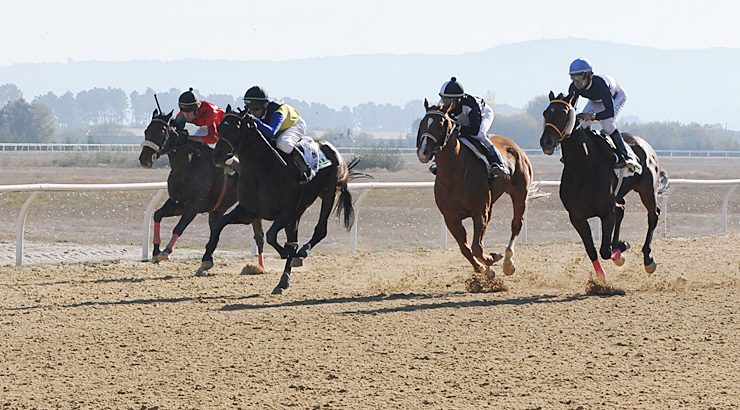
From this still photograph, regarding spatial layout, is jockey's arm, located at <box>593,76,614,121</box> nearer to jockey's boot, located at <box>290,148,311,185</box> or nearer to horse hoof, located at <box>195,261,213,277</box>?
jockey's boot, located at <box>290,148,311,185</box>

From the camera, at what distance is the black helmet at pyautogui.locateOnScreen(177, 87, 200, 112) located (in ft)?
42.6

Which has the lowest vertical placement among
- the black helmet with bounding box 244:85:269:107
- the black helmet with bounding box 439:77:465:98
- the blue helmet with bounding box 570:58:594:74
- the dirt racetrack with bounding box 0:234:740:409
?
the dirt racetrack with bounding box 0:234:740:409

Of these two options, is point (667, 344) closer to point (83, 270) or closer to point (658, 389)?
point (658, 389)

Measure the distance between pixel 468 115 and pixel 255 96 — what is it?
1.88 metres

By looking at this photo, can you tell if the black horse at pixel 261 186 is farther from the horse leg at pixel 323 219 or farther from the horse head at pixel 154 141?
the horse head at pixel 154 141

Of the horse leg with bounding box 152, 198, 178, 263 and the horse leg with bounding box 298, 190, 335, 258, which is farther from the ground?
the horse leg with bounding box 298, 190, 335, 258

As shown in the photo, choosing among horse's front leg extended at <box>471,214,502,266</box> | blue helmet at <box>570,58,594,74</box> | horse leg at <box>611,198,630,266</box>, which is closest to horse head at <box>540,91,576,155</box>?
blue helmet at <box>570,58,594,74</box>

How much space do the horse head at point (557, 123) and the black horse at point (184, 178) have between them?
3.56 meters

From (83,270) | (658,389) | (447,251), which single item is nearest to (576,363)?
(658,389)

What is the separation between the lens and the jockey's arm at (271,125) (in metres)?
11.1

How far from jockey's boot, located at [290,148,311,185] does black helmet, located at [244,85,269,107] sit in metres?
0.53

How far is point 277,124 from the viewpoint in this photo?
36.8 feet

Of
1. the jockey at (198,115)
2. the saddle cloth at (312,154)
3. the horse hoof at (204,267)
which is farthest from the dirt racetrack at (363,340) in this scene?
the jockey at (198,115)

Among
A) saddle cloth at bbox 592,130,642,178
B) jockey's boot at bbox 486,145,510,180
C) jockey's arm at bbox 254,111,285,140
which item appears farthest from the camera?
saddle cloth at bbox 592,130,642,178
